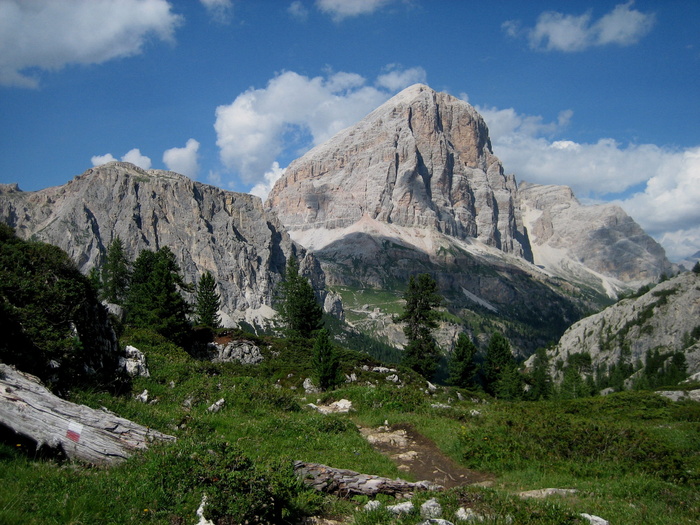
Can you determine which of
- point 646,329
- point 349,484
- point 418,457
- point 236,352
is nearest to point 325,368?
point 236,352

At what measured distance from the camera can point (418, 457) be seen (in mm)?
14070

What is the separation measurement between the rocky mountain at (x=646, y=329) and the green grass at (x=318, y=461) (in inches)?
5626

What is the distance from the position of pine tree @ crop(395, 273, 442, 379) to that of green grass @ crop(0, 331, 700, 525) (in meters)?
27.5

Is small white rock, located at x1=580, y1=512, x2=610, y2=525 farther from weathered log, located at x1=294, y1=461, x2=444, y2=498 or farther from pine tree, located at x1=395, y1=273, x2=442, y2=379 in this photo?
pine tree, located at x1=395, y1=273, x2=442, y2=379

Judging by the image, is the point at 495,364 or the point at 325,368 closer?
the point at 325,368

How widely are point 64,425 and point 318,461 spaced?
260 inches

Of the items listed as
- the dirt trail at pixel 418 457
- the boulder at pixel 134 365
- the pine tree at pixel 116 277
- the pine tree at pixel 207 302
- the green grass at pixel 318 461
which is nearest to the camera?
the green grass at pixel 318 461

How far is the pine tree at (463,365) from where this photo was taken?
5772 centimetres

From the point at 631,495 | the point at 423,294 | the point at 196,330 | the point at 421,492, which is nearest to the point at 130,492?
the point at 421,492

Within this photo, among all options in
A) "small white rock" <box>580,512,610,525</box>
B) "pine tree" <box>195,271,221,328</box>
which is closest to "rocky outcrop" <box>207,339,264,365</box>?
"pine tree" <box>195,271,221,328</box>

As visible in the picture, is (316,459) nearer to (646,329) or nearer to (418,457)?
(418,457)

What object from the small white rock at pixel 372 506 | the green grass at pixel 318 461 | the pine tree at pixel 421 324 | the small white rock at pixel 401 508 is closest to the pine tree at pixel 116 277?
the pine tree at pixel 421 324

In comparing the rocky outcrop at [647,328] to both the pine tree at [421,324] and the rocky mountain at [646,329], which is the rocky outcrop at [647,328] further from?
the pine tree at [421,324]

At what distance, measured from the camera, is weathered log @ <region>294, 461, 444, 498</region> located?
367 inches
